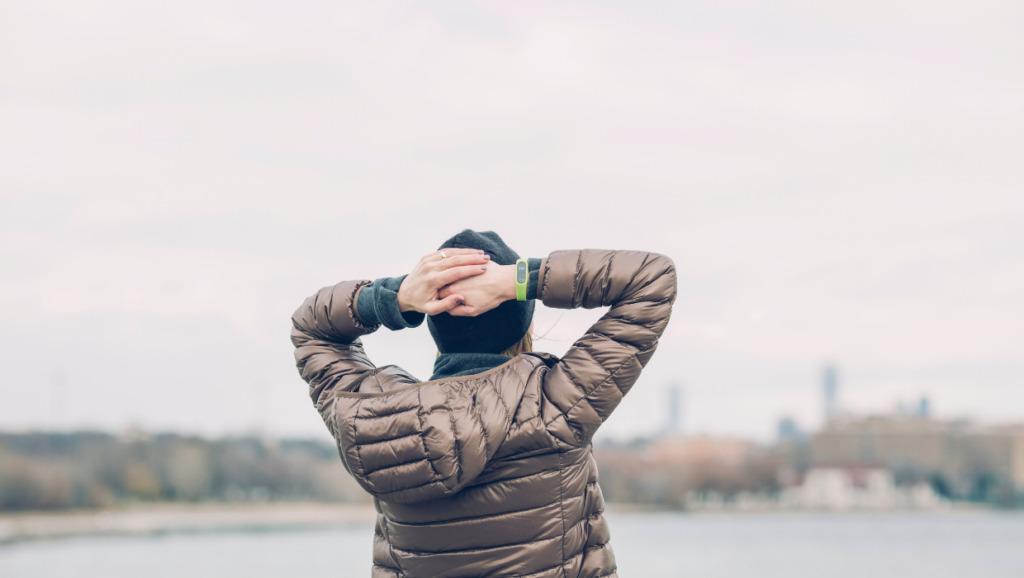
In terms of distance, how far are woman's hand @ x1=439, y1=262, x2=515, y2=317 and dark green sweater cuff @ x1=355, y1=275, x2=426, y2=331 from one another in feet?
0.47

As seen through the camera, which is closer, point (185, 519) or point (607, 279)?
point (607, 279)

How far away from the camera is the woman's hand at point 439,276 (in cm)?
173

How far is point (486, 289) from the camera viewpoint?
1736 mm

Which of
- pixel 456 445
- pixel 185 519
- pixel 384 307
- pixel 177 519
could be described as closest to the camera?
pixel 456 445

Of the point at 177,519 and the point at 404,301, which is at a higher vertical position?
the point at 404,301

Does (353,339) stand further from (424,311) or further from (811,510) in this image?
(811,510)

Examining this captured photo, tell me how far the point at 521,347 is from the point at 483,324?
142mm

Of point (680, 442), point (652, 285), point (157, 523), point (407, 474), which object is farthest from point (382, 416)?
point (680, 442)

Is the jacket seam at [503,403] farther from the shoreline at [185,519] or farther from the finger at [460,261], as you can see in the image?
the shoreline at [185,519]

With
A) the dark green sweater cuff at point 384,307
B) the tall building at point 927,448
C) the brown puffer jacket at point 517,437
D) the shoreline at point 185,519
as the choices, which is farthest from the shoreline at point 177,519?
the brown puffer jacket at point 517,437

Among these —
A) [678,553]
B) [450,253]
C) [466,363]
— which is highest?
[450,253]

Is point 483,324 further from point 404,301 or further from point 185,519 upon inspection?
point 185,519

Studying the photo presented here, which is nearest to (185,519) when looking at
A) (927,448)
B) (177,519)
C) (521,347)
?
(177,519)

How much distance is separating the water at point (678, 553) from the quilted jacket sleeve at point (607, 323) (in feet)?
123
